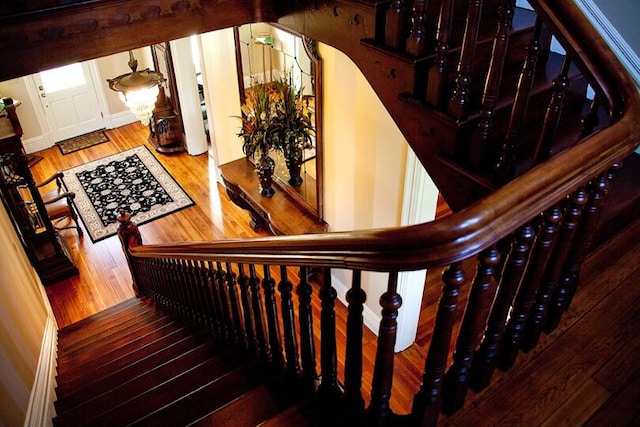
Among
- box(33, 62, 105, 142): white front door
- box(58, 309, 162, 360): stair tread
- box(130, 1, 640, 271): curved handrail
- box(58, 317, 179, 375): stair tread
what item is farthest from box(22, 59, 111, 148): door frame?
box(130, 1, 640, 271): curved handrail

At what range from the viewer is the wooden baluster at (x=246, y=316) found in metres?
2.04

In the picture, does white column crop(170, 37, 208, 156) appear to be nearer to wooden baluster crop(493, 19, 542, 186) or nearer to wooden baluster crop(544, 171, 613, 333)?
wooden baluster crop(493, 19, 542, 186)

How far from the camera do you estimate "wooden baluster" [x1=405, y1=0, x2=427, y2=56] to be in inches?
66.6

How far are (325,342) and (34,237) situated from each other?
5.02 meters

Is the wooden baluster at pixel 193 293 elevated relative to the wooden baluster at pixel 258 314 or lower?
lower

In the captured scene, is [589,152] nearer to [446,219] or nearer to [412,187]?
[446,219]

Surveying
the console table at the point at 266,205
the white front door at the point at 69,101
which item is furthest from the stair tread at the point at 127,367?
the white front door at the point at 69,101

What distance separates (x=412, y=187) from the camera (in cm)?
331

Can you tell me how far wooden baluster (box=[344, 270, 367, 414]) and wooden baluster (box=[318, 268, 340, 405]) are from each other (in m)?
0.10

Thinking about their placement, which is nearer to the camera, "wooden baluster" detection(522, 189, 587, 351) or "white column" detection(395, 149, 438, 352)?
"wooden baluster" detection(522, 189, 587, 351)

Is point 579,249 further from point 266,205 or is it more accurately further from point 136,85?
point 266,205

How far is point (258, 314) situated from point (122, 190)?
559 cm

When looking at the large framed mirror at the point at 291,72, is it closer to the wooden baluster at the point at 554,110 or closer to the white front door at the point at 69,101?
the wooden baluster at the point at 554,110

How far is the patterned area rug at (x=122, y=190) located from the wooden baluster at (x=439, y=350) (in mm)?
5718
